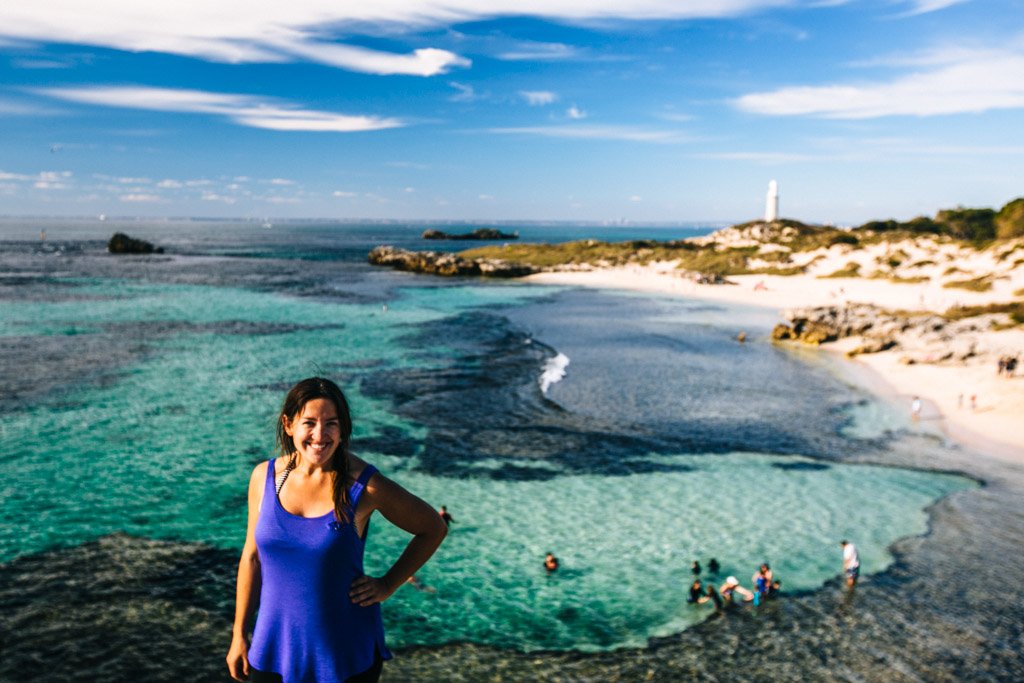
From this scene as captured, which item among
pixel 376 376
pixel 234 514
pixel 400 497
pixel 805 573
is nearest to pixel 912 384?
pixel 805 573

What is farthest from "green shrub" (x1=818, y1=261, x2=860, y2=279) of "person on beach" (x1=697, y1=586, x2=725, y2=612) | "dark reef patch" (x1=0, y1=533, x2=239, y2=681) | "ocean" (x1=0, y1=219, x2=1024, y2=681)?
"dark reef patch" (x1=0, y1=533, x2=239, y2=681)

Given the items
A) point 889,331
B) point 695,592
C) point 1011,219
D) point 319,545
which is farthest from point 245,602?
point 1011,219

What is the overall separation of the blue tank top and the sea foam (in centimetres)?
3124

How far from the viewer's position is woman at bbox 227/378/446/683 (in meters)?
3.58

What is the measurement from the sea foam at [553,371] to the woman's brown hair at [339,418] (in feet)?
102

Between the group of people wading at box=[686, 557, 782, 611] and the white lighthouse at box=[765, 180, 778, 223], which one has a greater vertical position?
the white lighthouse at box=[765, 180, 778, 223]

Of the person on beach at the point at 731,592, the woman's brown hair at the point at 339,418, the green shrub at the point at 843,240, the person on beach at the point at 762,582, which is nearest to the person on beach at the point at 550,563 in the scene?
the person on beach at the point at 731,592

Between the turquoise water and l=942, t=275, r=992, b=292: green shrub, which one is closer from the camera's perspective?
the turquoise water

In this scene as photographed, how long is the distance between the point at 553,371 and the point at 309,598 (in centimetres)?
3681

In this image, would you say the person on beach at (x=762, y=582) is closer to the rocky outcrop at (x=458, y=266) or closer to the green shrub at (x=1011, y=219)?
the rocky outcrop at (x=458, y=266)

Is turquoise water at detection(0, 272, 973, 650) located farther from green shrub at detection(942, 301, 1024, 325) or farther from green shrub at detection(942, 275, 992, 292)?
green shrub at detection(942, 275, 992, 292)

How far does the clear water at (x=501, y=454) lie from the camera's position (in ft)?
56.0

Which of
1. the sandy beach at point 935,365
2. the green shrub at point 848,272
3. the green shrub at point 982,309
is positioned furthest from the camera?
the green shrub at point 848,272

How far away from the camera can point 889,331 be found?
4888 cm
